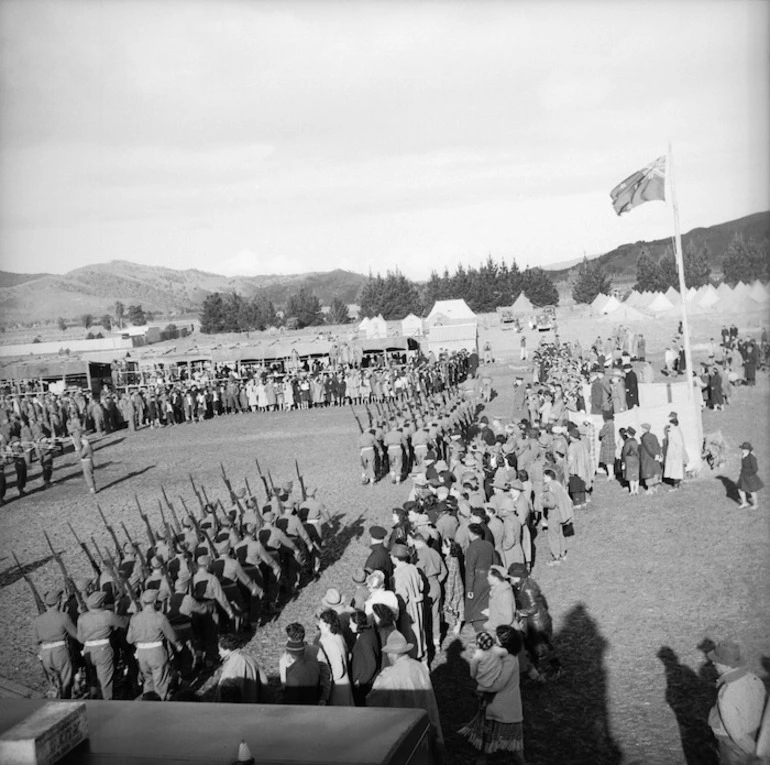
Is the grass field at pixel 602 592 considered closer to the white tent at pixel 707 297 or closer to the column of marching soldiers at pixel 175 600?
the column of marching soldiers at pixel 175 600

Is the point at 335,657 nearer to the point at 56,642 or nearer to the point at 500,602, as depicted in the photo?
the point at 500,602

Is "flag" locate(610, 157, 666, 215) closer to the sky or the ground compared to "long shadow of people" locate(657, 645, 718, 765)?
closer to the sky

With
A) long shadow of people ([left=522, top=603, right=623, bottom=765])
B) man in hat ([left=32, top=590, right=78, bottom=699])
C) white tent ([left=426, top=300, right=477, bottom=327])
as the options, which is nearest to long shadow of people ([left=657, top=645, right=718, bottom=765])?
long shadow of people ([left=522, top=603, right=623, bottom=765])

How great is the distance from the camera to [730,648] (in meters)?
5.38

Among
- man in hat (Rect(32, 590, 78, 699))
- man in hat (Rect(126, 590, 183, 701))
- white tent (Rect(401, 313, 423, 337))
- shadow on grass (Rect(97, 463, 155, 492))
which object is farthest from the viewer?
white tent (Rect(401, 313, 423, 337))

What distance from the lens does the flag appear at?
16.5 m

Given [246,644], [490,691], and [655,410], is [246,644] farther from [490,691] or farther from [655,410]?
[655,410]

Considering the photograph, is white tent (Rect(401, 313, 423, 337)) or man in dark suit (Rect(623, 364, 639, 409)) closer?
man in dark suit (Rect(623, 364, 639, 409))

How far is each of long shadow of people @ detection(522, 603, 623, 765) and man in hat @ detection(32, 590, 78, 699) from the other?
16.5 feet

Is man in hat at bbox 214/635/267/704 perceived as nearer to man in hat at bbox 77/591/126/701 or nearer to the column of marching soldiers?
the column of marching soldiers

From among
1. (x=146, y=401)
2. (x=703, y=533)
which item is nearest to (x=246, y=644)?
(x=703, y=533)

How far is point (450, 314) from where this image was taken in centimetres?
5534

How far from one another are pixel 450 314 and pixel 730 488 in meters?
41.4

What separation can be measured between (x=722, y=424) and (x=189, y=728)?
20.6 metres
